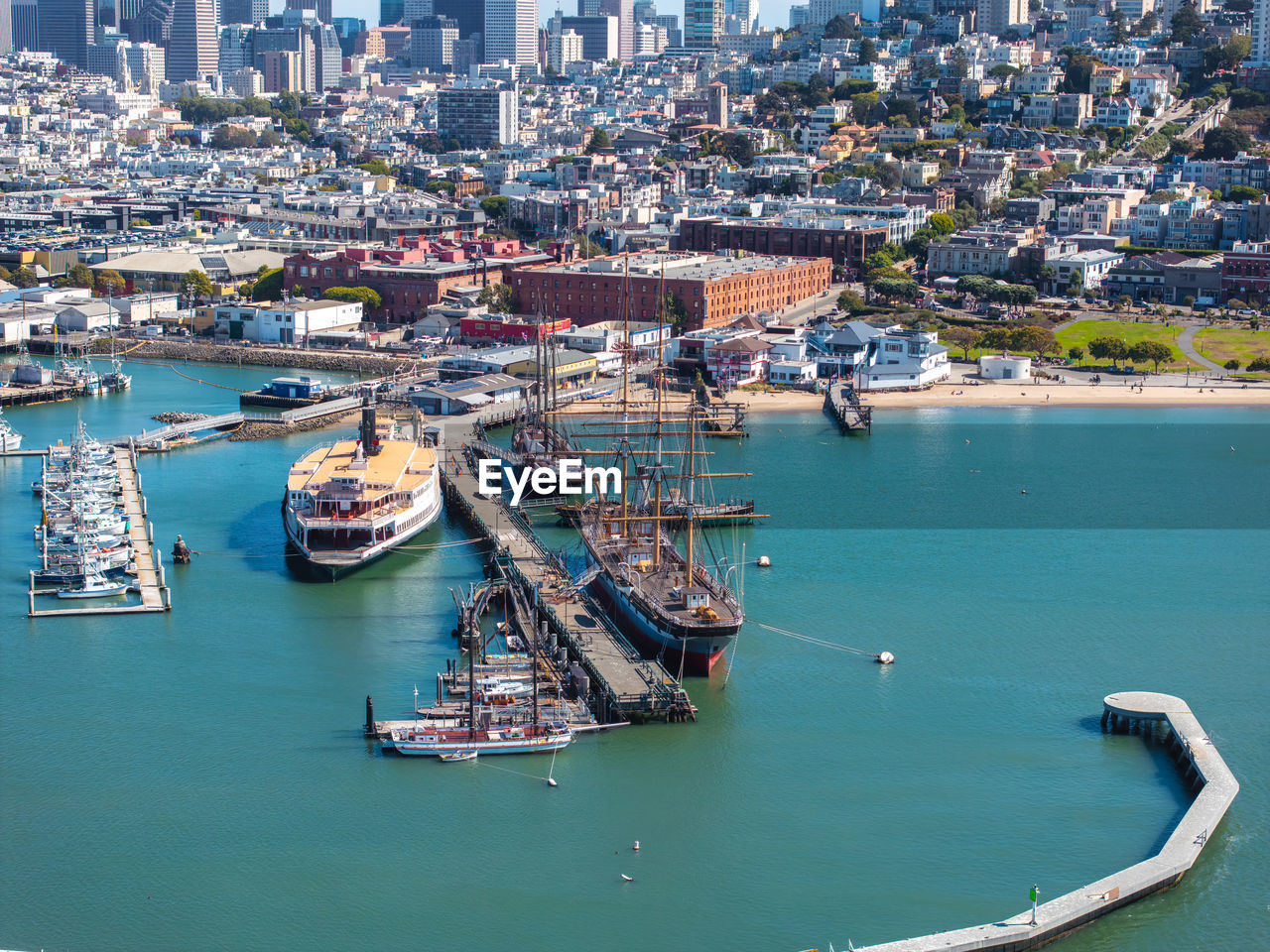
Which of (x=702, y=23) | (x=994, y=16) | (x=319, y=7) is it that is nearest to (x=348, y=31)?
(x=319, y=7)

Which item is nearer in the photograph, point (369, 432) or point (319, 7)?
point (369, 432)

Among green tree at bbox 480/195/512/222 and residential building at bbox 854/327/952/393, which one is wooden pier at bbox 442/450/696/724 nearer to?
residential building at bbox 854/327/952/393

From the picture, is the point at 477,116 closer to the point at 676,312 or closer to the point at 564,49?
the point at 564,49

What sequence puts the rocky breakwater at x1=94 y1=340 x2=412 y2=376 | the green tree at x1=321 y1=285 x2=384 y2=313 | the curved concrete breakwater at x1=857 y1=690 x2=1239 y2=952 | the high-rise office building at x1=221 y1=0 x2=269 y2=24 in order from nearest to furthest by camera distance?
the curved concrete breakwater at x1=857 y1=690 x2=1239 y2=952
the rocky breakwater at x1=94 y1=340 x2=412 y2=376
the green tree at x1=321 y1=285 x2=384 y2=313
the high-rise office building at x1=221 y1=0 x2=269 y2=24

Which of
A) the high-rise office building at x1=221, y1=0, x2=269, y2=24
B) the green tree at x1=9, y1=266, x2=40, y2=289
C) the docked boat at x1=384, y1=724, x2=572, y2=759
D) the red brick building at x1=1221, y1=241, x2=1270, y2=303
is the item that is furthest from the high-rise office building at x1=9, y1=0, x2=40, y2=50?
the docked boat at x1=384, y1=724, x2=572, y2=759

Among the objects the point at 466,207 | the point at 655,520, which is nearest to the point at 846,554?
the point at 655,520

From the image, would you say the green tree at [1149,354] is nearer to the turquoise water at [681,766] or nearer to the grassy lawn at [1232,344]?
the grassy lawn at [1232,344]

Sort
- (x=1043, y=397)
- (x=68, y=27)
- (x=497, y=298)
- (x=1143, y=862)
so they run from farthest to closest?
1. (x=68, y=27)
2. (x=497, y=298)
3. (x=1043, y=397)
4. (x=1143, y=862)
